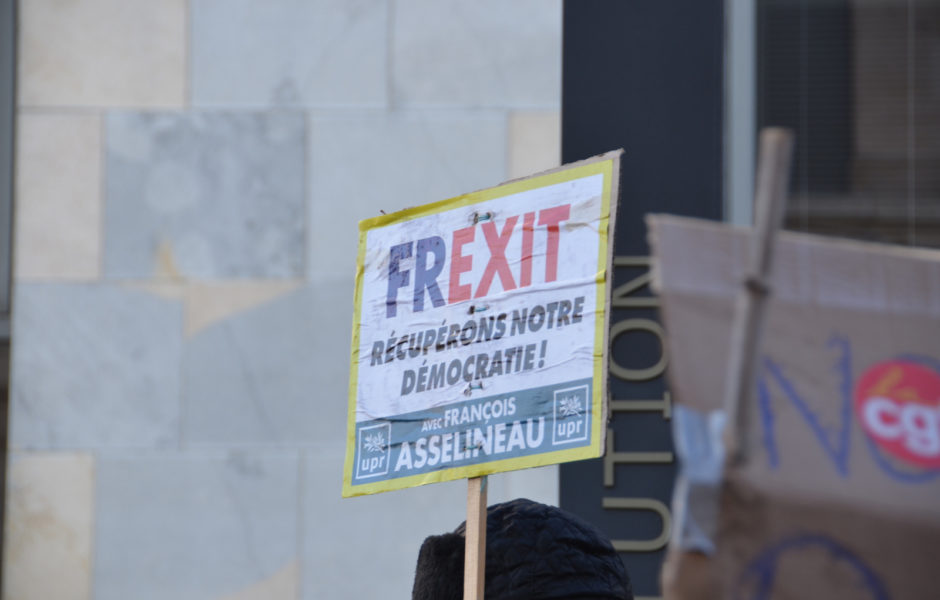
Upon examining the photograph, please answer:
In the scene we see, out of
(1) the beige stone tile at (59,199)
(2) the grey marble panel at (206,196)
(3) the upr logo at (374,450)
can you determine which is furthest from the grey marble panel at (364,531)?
(3) the upr logo at (374,450)

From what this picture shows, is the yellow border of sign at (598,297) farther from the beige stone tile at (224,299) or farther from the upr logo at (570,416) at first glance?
the beige stone tile at (224,299)

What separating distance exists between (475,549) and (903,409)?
0.86m

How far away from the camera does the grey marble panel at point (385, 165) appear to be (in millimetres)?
4816

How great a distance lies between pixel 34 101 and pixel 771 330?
166 inches

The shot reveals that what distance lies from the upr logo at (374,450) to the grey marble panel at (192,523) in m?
2.32

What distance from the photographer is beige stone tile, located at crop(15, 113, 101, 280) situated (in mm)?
4871

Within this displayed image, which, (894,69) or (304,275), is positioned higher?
(894,69)

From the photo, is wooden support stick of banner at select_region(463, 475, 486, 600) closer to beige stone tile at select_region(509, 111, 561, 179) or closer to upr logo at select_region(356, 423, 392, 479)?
Result: upr logo at select_region(356, 423, 392, 479)

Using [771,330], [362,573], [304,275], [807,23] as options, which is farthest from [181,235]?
[771,330]

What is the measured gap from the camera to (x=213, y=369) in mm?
4805

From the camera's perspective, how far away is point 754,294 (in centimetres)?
136

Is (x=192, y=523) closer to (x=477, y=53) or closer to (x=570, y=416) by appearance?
(x=477, y=53)

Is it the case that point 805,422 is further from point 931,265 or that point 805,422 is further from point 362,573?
point 362,573

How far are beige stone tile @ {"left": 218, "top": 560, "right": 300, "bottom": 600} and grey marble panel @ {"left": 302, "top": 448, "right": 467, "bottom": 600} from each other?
40 mm
